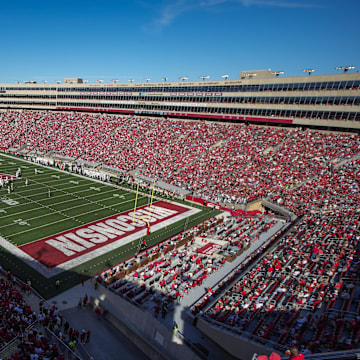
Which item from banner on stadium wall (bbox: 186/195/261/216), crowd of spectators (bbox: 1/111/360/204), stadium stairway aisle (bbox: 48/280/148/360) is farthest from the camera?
crowd of spectators (bbox: 1/111/360/204)

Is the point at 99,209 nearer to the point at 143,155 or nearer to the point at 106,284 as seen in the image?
the point at 106,284

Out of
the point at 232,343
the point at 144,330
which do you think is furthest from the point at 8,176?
the point at 232,343

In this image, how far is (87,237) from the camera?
19.6m

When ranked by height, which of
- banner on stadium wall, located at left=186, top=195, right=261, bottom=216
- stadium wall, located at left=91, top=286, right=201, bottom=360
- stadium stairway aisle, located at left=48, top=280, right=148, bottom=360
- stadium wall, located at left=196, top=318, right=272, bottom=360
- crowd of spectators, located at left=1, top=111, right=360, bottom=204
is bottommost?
stadium stairway aisle, located at left=48, top=280, right=148, bottom=360

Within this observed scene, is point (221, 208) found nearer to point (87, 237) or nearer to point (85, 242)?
point (87, 237)

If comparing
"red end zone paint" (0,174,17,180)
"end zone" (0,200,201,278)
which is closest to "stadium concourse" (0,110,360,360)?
"end zone" (0,200,201,278)

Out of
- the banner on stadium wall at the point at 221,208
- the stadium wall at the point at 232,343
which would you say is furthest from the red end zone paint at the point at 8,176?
the stadium wall at the point at 232,343

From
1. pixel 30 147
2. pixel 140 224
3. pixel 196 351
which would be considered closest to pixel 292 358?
pixel 196 351

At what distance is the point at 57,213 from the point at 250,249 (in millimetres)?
14537

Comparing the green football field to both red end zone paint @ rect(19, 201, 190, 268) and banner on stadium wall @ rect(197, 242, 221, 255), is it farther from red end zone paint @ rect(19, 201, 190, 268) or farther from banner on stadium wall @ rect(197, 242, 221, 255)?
banner on stadium wall @ rect(197, 242, 221, 255)

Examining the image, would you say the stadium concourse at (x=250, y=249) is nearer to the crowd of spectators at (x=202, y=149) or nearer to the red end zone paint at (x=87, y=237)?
the crowd of spectators at (x=202, y=149)

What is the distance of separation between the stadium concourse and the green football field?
142 cm

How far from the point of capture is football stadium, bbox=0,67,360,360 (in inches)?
401

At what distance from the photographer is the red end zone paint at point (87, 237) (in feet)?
56.2
